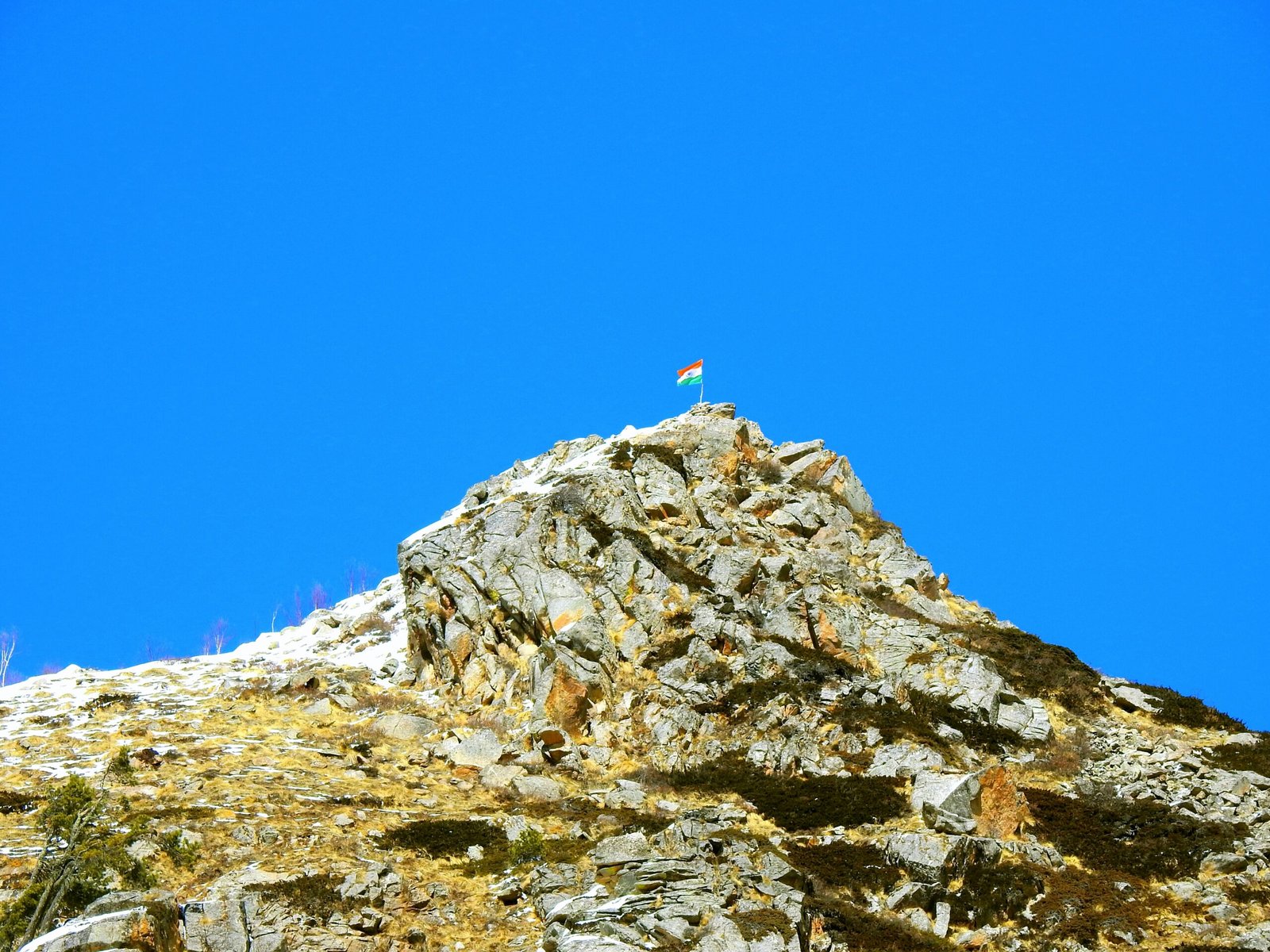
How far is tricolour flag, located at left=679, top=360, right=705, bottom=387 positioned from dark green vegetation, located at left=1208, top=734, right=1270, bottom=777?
41.5 m

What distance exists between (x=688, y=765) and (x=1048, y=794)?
47.9ft

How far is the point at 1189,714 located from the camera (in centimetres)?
4966

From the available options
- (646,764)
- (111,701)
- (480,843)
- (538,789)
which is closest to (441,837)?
(480,843)

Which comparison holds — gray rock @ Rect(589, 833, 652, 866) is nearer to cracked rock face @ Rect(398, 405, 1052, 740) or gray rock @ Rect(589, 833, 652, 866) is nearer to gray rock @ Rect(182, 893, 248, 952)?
gray rock @ Rect(182, 893, 248, 952)

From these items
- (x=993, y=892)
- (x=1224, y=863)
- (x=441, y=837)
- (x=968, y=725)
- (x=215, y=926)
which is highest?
(x=968, y=725)

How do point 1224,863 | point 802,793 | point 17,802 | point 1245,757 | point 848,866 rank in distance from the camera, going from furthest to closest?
point 1245,757
point 802,793
point 17,802
point 1224,863
point 848,866

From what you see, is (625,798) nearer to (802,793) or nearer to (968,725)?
(802,793)

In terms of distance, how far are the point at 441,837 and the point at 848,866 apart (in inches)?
551

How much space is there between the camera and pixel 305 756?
45.6 metres

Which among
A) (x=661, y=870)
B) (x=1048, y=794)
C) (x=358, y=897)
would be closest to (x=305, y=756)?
(x=358, y=897)

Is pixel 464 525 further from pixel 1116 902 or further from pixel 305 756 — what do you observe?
pixel 1116 902

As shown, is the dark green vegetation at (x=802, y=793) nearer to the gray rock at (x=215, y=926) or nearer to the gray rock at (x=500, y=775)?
the gray rock at (x=500, y=775)

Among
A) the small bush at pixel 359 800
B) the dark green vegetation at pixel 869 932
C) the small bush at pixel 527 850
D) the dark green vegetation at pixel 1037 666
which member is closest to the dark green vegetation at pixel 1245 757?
the dark green vegetation at pixel 1037 666

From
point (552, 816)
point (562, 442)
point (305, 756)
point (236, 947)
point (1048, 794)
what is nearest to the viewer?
point (236, 947)
